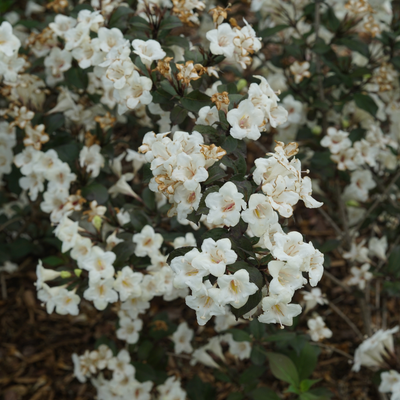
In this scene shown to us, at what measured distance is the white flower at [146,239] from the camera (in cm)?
173

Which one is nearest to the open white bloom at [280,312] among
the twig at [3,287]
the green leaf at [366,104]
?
the green leaf at [366,104]

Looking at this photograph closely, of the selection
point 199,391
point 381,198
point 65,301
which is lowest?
point 199,391

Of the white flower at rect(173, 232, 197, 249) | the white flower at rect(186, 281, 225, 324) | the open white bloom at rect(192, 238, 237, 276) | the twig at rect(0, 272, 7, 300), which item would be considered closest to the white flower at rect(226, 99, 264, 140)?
the open white bloom at rect(192, 238, 237, 276)

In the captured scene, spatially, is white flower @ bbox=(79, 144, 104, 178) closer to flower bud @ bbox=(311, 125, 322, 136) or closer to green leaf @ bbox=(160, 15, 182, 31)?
green leaf @ bbox=(160, 15, 182, 31)

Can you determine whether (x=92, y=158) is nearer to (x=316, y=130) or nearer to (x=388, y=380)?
(x=316, y=130)

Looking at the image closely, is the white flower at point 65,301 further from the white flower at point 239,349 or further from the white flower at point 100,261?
the white flower at point 239,349

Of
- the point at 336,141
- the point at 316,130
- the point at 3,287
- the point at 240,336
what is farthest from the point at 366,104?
the point at 3,287

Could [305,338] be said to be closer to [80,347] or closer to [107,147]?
[107,147]

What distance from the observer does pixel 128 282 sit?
5.52ft

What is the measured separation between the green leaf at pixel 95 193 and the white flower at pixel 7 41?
0.59m

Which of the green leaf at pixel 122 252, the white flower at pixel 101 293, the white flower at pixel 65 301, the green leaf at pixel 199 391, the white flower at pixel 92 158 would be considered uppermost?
the white flower at pixel 92 158

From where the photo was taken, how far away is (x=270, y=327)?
201 centimetres

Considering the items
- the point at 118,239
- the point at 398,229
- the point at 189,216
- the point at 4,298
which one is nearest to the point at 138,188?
the point at 118,239

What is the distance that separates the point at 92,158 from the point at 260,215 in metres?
1.01
